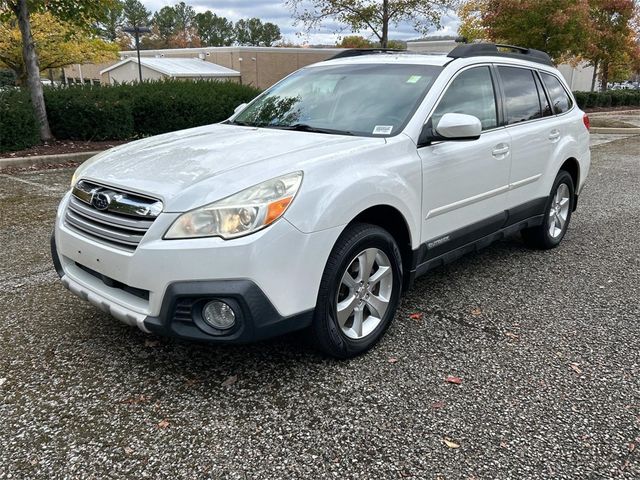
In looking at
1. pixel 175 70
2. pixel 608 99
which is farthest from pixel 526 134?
pixel 175 70

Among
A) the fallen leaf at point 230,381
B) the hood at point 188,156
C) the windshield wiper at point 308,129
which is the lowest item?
the fallen leaf at point 230,381

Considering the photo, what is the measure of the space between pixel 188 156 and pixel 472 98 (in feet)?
6.96

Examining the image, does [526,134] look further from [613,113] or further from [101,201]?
[613,113]

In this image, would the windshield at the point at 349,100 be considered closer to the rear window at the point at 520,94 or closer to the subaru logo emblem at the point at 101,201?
the rear window at the point at 520,94

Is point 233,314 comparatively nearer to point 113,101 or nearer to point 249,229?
point 249,229

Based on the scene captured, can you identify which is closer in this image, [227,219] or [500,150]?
[227,219]

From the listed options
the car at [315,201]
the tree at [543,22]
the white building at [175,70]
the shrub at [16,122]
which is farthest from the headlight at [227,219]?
the white building at [175,70]

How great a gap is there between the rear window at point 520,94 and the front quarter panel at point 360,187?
1.46 metres

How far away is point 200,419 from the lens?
2602mm

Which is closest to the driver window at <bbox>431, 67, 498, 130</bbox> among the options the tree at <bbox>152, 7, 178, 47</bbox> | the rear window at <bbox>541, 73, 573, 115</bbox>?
the rear window at <bbox>541, 73, 573, 115</bbox>

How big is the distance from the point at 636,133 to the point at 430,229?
52.6ft

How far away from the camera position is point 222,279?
2516mm

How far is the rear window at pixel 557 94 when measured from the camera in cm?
498

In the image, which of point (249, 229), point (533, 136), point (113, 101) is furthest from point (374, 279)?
point (113, 101)
